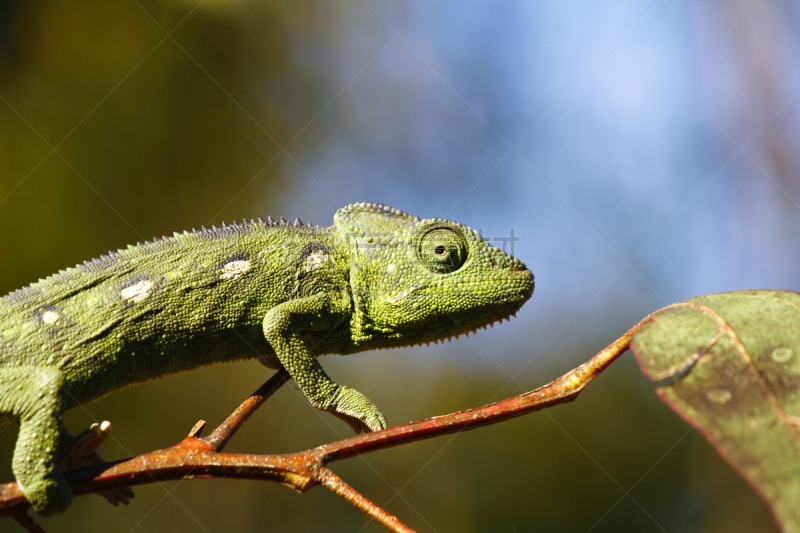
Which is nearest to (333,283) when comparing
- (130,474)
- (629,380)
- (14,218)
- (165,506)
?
(130,474)

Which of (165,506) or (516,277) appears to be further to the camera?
(165,506)

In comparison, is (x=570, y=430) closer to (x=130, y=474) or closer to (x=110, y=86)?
(x=130, y=474)

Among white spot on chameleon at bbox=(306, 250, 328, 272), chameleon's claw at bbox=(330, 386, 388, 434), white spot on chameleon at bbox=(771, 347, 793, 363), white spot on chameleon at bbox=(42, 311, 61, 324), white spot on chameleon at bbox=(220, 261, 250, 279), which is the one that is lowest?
Result: white spot on chameleon at bbox=(771, 347, 793, 363)

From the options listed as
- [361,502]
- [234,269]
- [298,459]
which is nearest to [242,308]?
[234,269]

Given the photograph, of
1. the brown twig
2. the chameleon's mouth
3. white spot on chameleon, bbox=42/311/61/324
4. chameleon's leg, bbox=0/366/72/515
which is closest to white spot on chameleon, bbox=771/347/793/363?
the brown twig

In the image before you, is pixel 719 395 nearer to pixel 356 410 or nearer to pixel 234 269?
pixel 356 410

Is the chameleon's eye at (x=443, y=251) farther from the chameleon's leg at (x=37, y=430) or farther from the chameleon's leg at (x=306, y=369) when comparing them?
the chameleon's leg at (x=37, y=430)

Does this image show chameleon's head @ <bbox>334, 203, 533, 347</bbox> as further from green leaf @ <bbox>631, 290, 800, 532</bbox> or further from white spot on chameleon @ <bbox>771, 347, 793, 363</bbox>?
white spot on chameleon @ <bbox>771, 347, 793, 363</bbox>
